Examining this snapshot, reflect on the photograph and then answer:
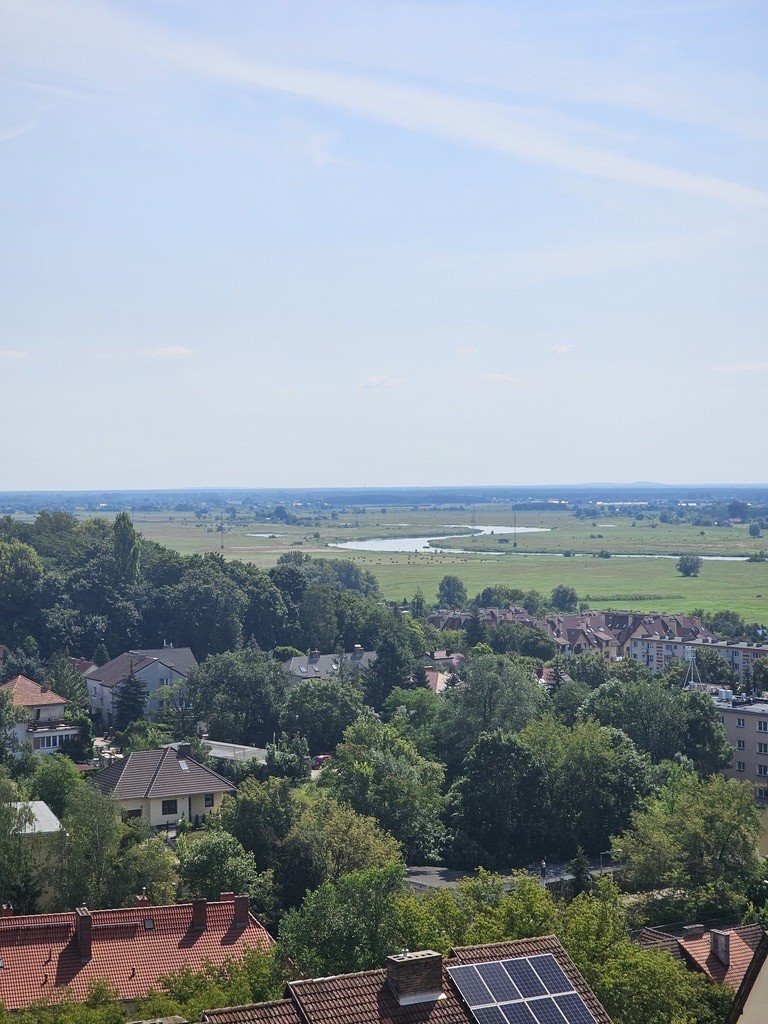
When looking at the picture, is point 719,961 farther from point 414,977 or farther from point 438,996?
point 414,977

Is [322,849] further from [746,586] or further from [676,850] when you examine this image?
[746,586]

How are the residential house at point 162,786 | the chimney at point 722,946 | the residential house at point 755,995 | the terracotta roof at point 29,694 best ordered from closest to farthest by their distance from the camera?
the residential house at point 755,995
the chimney at point 722,946
the residential house at point 162,786
the terracotta roof at point 29,694

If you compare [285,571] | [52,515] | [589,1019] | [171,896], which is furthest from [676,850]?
[52,515]

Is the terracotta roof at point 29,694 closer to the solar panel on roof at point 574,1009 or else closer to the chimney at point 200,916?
the chimney at point 200,916

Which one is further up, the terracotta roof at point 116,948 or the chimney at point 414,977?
the chimney at point 414,977

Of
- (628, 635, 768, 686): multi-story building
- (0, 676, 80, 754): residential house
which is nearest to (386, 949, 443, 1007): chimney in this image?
(0, 676, 80, 754): residential house

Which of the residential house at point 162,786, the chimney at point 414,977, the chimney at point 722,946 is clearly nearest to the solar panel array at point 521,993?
the chimney at point 414,977

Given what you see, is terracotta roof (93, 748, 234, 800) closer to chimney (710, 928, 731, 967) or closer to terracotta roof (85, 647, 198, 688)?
terracotta roof (85, 647, 198, 688)

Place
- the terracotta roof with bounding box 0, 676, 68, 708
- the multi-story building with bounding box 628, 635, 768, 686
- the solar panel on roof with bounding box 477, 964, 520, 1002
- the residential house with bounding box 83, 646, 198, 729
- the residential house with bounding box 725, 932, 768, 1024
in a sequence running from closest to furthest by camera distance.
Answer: the residential house with bounding box 725, 932, 768, 1024 < the solar panel on roof with bounding box 477, 964, 520, 1002 < the terracotta roof with bounding box 0, 676, 68, 708 < the residential house with bounding box 83, 646, 198, 729 < the multi-story building with bounding box 628, 635, 768, 686
